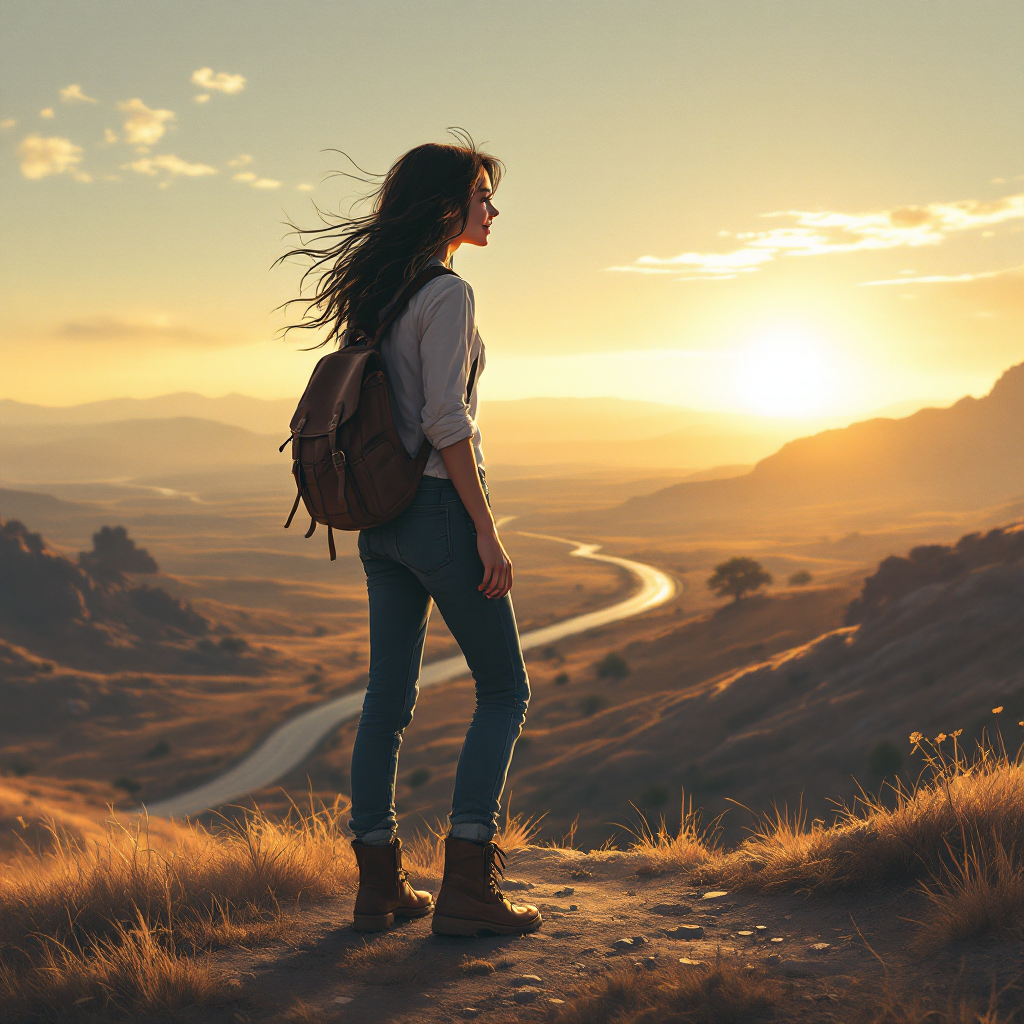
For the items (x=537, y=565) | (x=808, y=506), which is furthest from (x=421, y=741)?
(x=808, y=506)

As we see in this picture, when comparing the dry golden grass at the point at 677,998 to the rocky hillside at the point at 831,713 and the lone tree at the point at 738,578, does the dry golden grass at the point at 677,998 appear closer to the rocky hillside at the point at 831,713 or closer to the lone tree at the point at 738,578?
the rocky hillside at the point at 831,713

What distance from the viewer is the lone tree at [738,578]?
68.8 meters

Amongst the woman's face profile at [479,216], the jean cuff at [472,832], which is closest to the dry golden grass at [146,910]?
the jean cuff at [472,832]

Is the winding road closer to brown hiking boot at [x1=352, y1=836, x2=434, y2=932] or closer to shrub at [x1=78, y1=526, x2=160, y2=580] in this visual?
brown hiking boot at [x1=352, y1=836, x2=434, y2=932]

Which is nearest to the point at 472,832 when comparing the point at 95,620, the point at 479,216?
the point at 479,216

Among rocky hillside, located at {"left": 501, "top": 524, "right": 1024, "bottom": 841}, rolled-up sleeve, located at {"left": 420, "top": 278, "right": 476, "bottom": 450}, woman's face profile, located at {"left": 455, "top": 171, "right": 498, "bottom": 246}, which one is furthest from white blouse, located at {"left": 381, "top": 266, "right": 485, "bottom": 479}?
rocky hillside, located at {"left": 501, "top": 524, "right": 1024, "bottom": 841}

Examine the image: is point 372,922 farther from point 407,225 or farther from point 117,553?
point 117,553

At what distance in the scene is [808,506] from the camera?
598ft

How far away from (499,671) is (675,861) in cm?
203

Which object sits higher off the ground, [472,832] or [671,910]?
[472,832]

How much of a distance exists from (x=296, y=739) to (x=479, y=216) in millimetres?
48503

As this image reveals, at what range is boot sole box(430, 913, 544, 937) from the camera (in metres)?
3.25

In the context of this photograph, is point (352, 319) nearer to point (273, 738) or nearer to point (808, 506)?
point (273, 738)

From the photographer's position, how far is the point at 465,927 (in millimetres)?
3252
